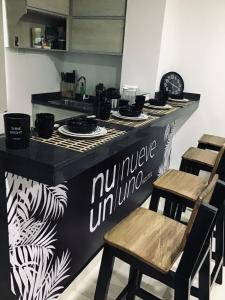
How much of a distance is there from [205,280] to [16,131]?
3.86 ft

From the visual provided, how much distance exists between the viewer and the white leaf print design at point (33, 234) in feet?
3.90

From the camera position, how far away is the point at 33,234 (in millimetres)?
1283

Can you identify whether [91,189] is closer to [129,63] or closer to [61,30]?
[129,63]

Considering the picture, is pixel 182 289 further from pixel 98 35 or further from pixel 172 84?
pixel 98 35

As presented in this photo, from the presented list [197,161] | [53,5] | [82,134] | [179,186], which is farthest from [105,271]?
[53,5]

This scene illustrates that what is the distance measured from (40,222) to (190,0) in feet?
9.03

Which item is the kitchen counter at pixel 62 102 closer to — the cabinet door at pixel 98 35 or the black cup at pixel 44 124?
the cabinet door at pixel 98 35

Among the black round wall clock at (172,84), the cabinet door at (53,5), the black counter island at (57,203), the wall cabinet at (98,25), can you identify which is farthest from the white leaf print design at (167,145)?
the cabinet door at (53,5)

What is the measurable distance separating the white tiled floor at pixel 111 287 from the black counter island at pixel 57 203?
60 millimetres

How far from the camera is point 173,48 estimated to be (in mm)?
3123

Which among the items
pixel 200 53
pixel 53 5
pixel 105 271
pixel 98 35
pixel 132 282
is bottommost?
pixel 132 282

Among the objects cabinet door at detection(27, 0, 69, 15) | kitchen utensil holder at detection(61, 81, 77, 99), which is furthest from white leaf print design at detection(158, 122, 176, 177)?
cabinet door at detection(27, 0, 69, 15)

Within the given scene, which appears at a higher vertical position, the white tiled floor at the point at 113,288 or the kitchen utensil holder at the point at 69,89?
the kitchen utensil holder at the point at 69,89

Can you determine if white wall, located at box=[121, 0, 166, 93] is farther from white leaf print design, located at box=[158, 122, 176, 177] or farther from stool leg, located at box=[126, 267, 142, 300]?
stool leg, located at box=[126, 267, 142, 300]
